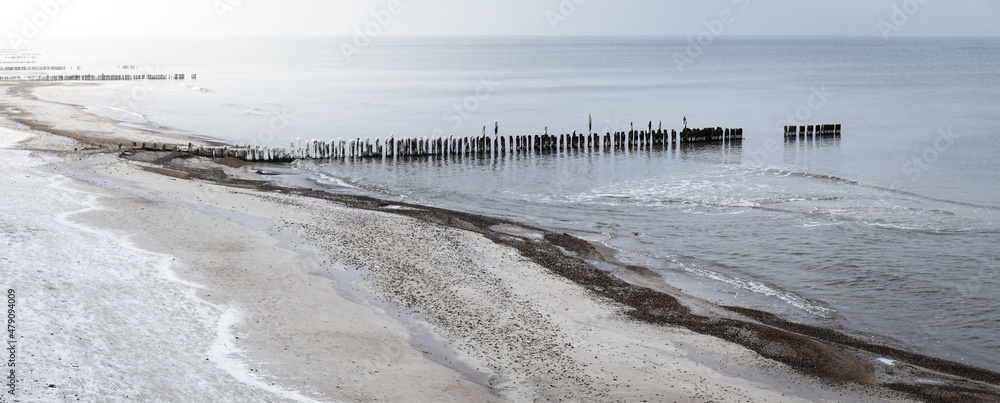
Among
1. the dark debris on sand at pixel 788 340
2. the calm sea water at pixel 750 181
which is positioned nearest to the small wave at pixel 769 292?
the calm sea water at pixel 750 181

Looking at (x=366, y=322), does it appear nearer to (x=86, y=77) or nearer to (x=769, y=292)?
(x=769, y=292)

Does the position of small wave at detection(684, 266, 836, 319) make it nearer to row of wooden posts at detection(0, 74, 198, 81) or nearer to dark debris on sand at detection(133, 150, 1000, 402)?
dark debris on sand at detection(133, 150, 1000, 402)

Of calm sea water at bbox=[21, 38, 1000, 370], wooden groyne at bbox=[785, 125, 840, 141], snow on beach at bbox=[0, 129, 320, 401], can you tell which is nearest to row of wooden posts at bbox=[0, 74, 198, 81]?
calm sea water at bbox=[21, 38, 1000, 370]

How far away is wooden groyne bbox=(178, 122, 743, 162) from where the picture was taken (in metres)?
48.3

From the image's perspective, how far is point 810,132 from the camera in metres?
60.6

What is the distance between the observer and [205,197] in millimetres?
A: 31453

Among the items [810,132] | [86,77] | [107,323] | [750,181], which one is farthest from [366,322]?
[86,77]

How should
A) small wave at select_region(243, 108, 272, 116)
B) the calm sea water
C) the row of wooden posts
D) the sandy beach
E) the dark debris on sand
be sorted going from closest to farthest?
the sandy beach, the dark debris on sand, the calm sea water, small wave at select_region(243, 108, 272, 116), the row of wooden posts

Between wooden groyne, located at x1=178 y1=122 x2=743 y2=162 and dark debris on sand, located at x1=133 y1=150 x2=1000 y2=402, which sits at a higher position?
wooden groyne, located at x1=178 y1=122 x2=743 y2=162

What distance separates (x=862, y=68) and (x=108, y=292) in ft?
515

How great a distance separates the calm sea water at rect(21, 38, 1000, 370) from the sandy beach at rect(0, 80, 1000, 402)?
314cm

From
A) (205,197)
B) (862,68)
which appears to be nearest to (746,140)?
(205,197)

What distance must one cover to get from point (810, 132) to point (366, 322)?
1974 inches

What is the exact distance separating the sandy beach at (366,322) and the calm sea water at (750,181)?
3.14 meters
